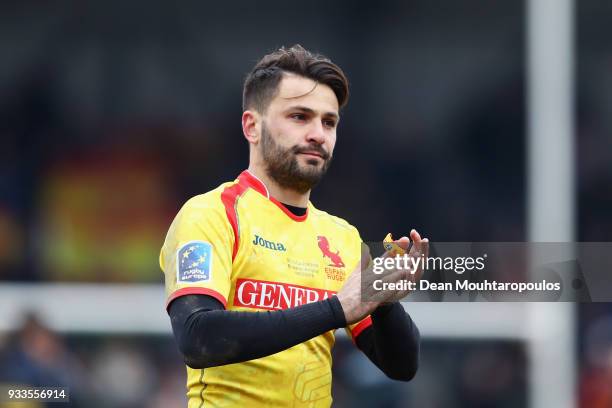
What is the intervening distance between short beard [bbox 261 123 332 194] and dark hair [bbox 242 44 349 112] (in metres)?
0.14

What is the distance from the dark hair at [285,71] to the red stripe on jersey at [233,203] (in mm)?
317

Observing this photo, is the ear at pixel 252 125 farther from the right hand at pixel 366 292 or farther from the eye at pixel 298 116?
the right hand at pixel 366 292

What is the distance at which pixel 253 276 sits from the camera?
4.51 m

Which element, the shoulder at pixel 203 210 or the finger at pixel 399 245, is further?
the shoulder at pixel 203 210

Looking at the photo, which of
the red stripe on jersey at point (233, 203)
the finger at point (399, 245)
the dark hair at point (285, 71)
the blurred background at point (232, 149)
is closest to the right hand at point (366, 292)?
the finger at point (399, 245)

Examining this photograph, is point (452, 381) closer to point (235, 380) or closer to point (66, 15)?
point (66, 15)

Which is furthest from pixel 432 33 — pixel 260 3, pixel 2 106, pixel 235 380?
pixel 235 380

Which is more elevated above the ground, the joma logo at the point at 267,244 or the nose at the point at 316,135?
the nose at the point at 316,135

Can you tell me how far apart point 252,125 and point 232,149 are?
5.54 m

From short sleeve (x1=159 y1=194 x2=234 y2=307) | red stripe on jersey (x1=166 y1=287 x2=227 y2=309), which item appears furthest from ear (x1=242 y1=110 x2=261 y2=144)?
red stripe on jersey (x1=166 y1=287 x2=227 y2=309)

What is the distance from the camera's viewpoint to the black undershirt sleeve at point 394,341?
15.2 feet

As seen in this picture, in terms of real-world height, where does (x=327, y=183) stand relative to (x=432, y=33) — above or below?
below

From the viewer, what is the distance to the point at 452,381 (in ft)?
32.0

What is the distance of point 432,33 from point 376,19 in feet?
1.59
